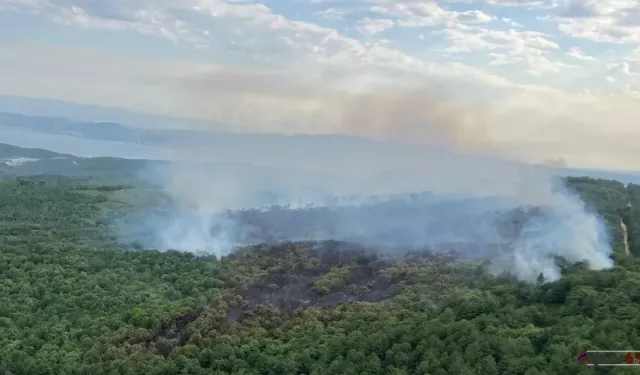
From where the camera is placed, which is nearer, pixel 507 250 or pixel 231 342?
pixel 231 342

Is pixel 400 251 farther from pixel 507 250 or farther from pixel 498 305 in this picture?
pixel 498 305

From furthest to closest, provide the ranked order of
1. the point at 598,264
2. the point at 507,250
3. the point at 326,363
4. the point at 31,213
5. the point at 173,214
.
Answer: the point at 173,214, the point at 31,213, the point at 507,250, the point at 598,264, the point at 326,363

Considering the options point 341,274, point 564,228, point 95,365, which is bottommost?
point 95,365

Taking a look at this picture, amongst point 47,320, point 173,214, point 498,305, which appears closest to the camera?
point 498,305

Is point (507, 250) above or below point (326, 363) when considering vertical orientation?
above

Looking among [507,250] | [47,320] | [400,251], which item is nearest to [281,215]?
[400,251]

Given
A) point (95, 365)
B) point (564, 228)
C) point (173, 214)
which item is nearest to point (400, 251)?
point (564, 228)
